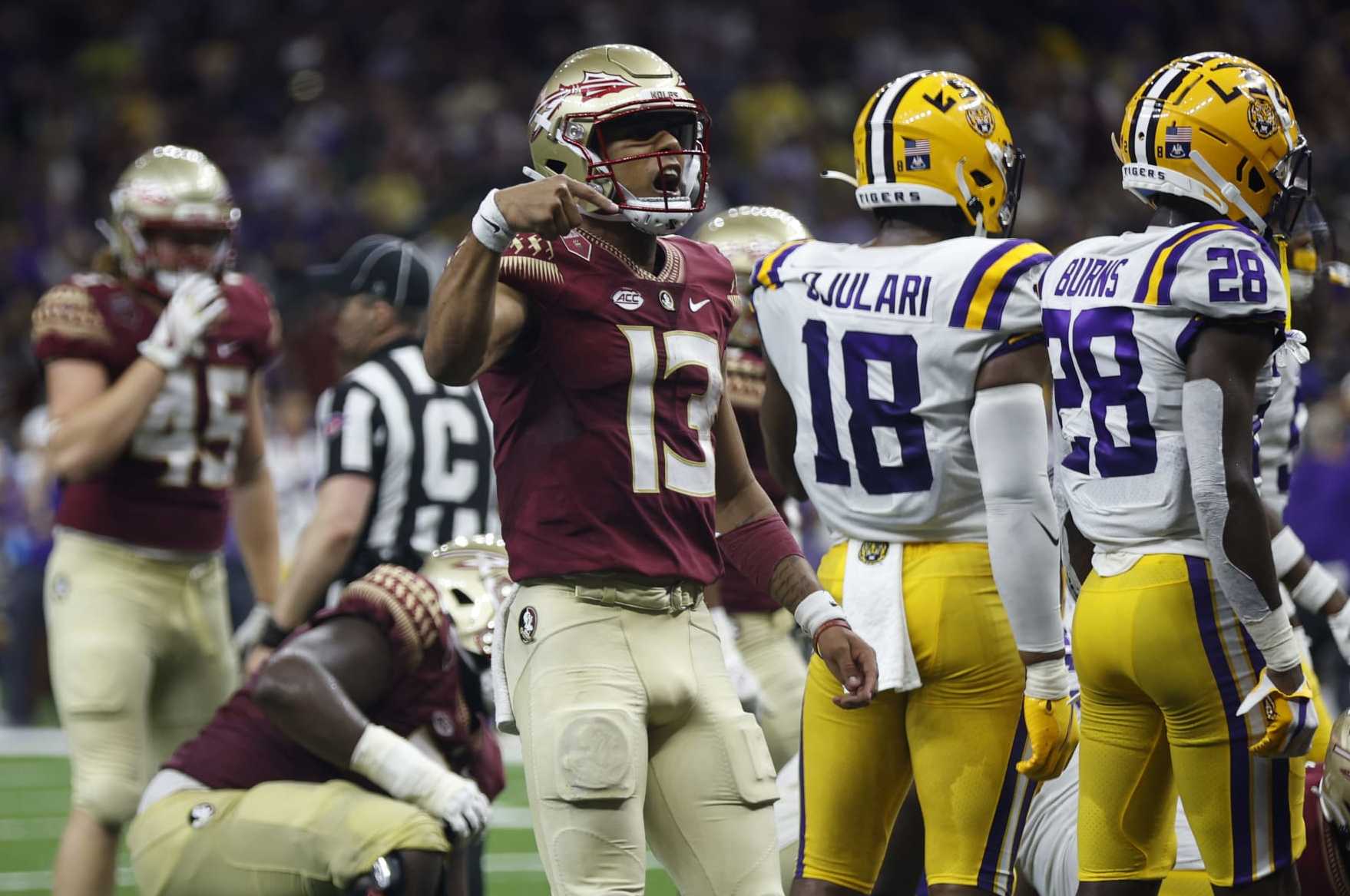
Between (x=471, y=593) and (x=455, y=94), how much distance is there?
12.2 metres

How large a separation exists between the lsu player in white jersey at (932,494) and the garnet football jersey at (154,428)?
2080 millimetres

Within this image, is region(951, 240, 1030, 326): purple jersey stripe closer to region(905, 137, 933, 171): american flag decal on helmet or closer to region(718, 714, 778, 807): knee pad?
region(905, 137, 933, 171): american flag decal on helmet

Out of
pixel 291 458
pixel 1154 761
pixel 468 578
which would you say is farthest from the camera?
pixel 291 458

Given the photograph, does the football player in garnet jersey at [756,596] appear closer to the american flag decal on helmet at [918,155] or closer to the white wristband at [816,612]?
the american flag decal on helmet at [918,155]

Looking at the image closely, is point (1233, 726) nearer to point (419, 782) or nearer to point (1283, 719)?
point (1283, 719)

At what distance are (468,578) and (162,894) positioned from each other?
3.06 ft

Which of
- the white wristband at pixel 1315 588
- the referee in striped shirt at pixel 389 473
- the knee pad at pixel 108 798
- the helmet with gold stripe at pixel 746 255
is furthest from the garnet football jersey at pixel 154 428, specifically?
the white wristband at pixel 1315 588

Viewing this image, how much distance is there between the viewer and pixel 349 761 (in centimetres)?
382

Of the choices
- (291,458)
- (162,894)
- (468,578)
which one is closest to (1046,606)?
(468,578)

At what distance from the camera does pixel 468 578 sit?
4.18 metres

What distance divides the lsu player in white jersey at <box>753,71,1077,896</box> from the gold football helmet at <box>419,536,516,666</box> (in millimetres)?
771

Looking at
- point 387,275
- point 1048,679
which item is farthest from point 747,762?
point 387,275

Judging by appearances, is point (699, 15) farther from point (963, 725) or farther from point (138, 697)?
point (963, 725)

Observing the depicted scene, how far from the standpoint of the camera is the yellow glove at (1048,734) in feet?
11.7
